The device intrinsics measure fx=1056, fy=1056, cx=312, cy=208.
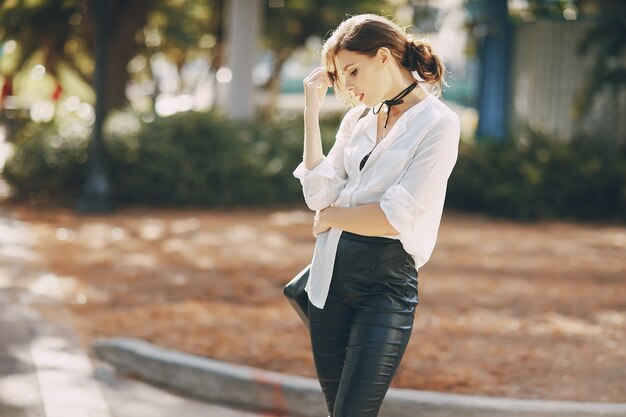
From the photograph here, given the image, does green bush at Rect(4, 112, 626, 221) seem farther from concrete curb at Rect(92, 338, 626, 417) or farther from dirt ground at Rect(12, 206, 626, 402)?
concrete curb at Rect(92, 338, 626, 417)

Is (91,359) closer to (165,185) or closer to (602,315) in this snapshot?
(602,315)

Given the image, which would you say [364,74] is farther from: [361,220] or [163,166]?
[163,166]

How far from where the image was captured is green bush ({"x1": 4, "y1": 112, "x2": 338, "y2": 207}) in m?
13.2

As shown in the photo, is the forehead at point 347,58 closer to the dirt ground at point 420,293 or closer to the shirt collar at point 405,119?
the shirt collar at point 405,119

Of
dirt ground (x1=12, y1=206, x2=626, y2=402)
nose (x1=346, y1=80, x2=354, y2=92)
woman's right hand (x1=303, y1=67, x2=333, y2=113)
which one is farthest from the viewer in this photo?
dirt ground (x1=12, y1=206, x2=626, y2=402)

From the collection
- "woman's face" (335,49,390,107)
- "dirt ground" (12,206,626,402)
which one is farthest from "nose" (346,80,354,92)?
"dirt ground" (12,206,626,402)

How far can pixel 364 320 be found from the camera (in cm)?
337

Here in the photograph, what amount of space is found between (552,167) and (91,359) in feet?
27.0

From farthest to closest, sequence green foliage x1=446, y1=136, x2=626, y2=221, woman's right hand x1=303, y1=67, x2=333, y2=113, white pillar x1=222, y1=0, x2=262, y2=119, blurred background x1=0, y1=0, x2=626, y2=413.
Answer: white pillar x1=222, y1=0, x2=262, y2=119, green foliage x1=446, y1=136, x2=626, y2=221, blurred background x1=0, y1=0, x2=626, y2=413, woman's right hand x1=303, y1=67, x2=333, y2=113

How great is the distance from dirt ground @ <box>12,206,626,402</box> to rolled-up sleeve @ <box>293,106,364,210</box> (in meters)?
2.39

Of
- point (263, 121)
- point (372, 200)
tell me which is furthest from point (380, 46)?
point (263, 121)

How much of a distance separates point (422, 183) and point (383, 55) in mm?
426

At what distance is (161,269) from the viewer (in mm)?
9250

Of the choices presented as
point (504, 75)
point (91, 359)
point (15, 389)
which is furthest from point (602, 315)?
point (504, 75)
